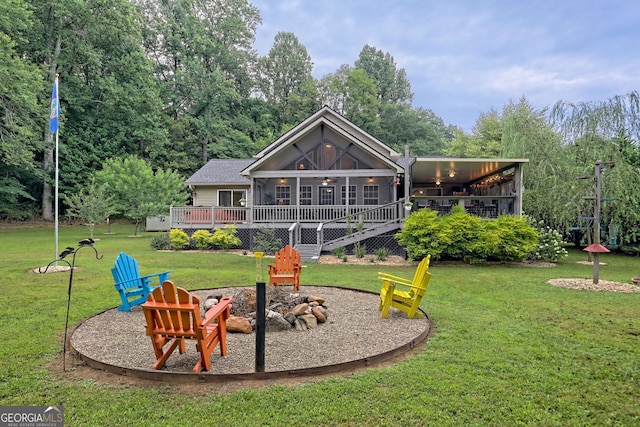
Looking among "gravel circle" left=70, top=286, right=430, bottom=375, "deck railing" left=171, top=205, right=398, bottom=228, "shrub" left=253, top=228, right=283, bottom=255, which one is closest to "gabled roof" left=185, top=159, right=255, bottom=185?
"deck railing" left=171, top=205, right=398, bottom=228

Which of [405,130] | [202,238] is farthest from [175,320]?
[405,130]

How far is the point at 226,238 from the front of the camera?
17.1m

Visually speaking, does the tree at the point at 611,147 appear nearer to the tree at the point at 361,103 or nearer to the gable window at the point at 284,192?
the gable window at the point at 284,192

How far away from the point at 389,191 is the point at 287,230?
625 centimetres

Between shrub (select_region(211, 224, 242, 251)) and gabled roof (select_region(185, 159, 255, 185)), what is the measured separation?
5.29m

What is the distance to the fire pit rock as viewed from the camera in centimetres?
563

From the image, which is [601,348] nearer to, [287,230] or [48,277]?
[48,277]

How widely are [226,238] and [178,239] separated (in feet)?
7.45

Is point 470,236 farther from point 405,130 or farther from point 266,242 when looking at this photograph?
point 405,130

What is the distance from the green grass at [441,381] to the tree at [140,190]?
15.0m

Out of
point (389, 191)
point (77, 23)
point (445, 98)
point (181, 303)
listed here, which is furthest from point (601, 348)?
point (445, 98)

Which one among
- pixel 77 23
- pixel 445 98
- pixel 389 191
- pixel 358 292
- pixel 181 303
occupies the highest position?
pixel 445 98

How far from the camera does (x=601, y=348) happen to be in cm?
481

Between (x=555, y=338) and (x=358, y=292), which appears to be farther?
(x=358, y=292)
